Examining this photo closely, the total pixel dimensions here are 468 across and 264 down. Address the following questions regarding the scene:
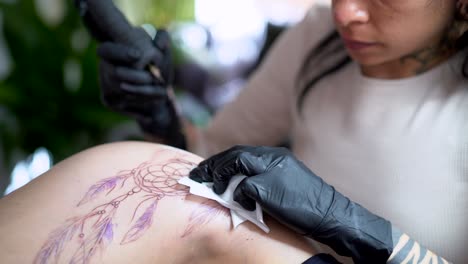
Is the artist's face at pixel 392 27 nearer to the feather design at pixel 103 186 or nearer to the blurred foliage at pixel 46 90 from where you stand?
the feather design at pixel 103 186

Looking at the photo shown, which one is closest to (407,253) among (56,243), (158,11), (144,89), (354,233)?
(354,233)

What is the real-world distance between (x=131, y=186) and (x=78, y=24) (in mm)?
1183

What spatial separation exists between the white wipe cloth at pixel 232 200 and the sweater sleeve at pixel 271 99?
0.47 m

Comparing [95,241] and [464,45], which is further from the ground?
[464,45]

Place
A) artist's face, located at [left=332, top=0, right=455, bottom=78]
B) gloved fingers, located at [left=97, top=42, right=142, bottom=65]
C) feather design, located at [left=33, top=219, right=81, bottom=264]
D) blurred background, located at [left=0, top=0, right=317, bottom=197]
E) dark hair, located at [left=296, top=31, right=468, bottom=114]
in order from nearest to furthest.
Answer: feather design, located at [left=33, top=219, right=81, bottom=264] < artist's face, located at [left=332, top=0, right=455, bottom=78] < gloved fingers, located at [left=97, top=42, right=142, bottom=65] < dark hair, located at [left=296, top=31, right=468, bottom=114] < blurred background, located at [left=0, top=0, right=317, bottom=197]

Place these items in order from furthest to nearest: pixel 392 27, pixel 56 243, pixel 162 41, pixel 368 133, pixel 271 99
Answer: pixel 271 99 → pixel 162 41 → pixel 368 133 → pixel 392 27 → pixel 56 243

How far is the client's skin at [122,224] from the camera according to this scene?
25.0 inches

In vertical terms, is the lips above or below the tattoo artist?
above

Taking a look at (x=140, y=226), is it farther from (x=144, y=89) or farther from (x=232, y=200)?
(x=144, y=89)

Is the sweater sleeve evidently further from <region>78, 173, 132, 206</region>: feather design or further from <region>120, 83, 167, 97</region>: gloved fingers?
<region>78, 173, 132, 206</region>: feather design

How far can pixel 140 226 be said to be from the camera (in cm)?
67

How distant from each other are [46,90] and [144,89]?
31.3 inches

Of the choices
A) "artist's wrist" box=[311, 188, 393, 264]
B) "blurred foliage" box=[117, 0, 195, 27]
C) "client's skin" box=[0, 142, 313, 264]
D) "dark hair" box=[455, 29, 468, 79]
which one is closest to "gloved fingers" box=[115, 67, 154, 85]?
"client's skin" box=[0, 142, 313, 264]

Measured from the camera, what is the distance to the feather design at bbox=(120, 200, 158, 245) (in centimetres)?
66
